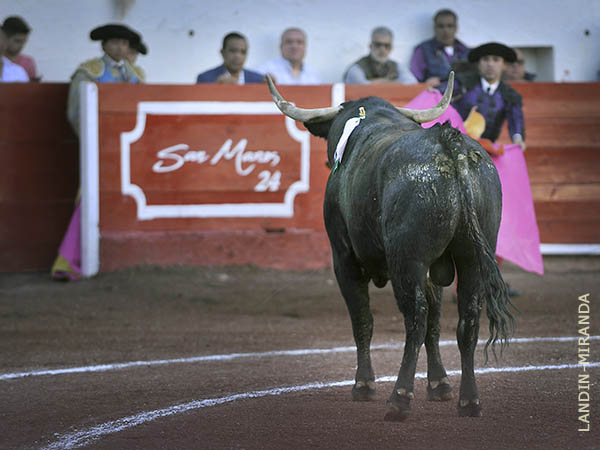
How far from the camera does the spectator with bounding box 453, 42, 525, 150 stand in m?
7.21

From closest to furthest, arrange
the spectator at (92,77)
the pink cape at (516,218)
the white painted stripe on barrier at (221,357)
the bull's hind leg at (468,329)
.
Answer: the bull's hind leg at (468,329), the white painted stripe on barrier at (221,357), the pink cape at (516,218), the spectator at (92,77)

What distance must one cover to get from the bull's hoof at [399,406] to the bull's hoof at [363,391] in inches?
16.7

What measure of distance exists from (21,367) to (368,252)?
2.04 meters

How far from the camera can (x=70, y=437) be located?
3615 mm

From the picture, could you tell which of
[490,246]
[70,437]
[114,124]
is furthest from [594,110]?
[70,437]

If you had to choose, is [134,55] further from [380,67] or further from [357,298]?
[357,298]

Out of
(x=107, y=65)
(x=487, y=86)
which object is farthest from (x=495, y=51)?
(x=107, y=65)

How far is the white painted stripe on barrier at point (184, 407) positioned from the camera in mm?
3576

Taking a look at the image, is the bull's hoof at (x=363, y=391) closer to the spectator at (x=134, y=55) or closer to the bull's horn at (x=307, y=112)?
the bull's horn at (x=307, y=112)

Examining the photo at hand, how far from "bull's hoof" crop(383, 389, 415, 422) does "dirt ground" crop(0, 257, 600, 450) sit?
31 mm

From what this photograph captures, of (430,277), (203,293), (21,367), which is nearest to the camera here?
(430,277)

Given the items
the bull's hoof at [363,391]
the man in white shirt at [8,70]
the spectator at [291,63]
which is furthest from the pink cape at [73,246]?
the bull's hoof at [363,391]

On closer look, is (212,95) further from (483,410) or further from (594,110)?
(483,410)

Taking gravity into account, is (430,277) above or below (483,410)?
above
